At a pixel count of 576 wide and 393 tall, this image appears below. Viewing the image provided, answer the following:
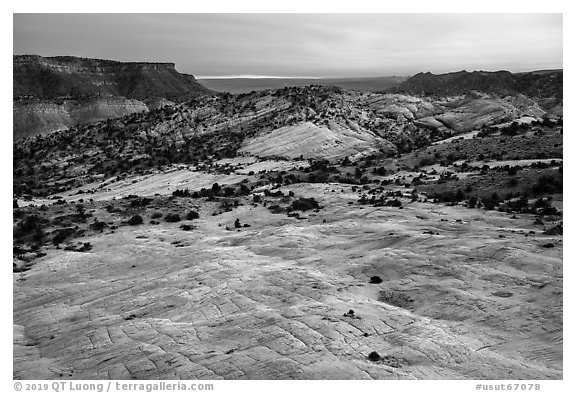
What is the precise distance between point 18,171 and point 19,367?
86267mm


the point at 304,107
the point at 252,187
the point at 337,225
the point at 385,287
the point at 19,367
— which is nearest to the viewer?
the point at 19,367

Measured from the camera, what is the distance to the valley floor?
16000mm

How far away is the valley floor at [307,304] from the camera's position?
16000 mm

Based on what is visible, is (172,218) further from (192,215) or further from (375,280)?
(375,280)

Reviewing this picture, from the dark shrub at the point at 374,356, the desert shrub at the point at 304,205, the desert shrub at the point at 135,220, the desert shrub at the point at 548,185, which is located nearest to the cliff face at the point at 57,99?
the desert shrub at the point at 135,220

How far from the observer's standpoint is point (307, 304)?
66.3 feet

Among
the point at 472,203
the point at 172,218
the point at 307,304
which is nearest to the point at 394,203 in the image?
the point at 472,203

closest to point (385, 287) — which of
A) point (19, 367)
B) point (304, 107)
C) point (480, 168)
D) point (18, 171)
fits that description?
point (19, 367)

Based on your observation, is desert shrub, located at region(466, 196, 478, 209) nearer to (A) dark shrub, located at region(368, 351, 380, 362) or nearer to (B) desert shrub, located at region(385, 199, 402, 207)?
(B) desert shrub, located at region(385, 199, 402, 207)

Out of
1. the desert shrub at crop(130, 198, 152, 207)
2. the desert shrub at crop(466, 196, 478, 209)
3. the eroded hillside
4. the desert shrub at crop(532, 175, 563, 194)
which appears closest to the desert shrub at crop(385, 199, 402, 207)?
the eroded hillside

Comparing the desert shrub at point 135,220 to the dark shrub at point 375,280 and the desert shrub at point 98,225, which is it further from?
the dark shrub at point 375,280

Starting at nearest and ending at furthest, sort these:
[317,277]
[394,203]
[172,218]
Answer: [317,277] < [394,203] < [172,218]

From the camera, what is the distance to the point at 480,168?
160ft

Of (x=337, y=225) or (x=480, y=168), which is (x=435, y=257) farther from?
(x=480, y=168)
